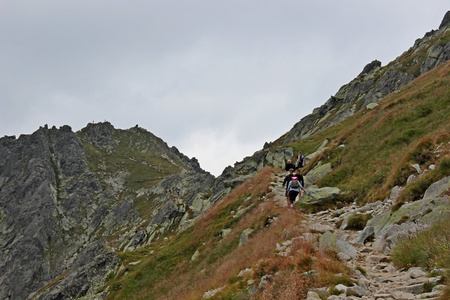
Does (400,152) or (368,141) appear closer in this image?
(400,152)

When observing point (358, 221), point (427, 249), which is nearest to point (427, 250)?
point (427, 249)

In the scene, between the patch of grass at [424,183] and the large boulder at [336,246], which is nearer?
Result: the large boulder at [336,246]

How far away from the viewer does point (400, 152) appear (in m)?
20.7

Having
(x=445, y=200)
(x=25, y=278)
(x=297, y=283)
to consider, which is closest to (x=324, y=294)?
(x=297, y=283)

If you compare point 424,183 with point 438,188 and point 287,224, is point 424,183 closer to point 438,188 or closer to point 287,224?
point 438,188

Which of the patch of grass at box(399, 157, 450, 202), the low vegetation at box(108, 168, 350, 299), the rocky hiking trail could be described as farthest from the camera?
the patch of grass at box(399, 157, 450, 202)

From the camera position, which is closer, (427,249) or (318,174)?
(427,249)

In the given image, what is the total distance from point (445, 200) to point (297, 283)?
5.72 meters

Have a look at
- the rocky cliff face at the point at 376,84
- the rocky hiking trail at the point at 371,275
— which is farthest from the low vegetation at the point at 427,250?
the rocky cliff face at the point at 376,84

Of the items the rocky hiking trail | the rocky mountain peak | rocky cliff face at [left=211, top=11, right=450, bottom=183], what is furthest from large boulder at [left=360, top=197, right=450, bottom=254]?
the rocky mountain peak

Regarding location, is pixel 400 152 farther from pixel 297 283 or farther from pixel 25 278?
pixel 25 278

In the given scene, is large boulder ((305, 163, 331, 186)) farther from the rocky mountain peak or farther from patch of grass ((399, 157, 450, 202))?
the rocky mountain peak

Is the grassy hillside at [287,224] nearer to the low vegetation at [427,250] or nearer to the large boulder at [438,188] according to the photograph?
the large boulder at [438,188]

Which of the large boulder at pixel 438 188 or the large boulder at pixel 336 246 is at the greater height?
the large boulder at pixel 438 188
